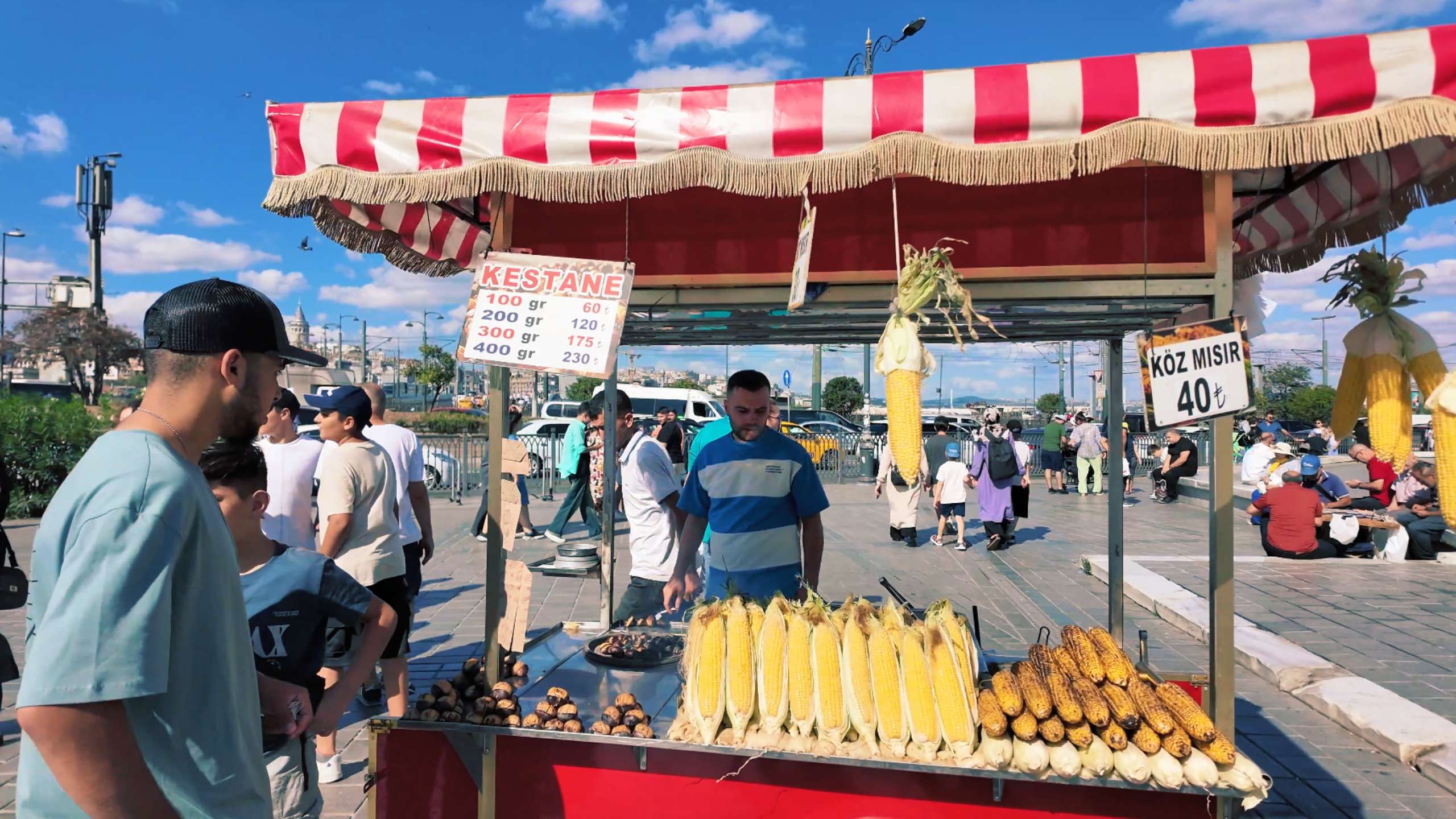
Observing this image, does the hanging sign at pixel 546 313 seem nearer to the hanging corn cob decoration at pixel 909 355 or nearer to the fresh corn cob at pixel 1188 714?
the hanging corn cob decoration at pixel 909 355

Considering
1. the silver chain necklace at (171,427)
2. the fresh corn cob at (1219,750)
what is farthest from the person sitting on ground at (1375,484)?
the silver chain necklace at (171,427)

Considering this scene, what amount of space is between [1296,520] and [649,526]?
8699 millimetres

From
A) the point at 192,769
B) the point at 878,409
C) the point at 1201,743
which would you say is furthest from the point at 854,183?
the point at 878,409

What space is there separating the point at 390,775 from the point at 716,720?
1466 millimetres

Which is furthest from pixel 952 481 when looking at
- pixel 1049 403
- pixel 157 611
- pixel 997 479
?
pixel 1049 403

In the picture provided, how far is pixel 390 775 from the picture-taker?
3293 mm

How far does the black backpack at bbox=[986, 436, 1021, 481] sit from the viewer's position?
10883 mm

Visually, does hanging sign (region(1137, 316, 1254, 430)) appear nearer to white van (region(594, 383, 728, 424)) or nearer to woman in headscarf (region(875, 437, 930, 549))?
woman in headscarf (region(875, 437, 930, 549))

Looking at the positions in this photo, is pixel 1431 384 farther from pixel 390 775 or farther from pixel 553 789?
pixel 390 775

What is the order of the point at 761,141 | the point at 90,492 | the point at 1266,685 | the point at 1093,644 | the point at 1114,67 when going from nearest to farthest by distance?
the point at 90,492
the point at 1114,67
the point at 761,141
the point at 1093,644
the point at 1266,685

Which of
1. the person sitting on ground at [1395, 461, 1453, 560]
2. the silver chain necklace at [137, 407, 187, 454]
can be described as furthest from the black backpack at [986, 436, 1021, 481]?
the silver chain necklace at [137, 407, 187, 454]

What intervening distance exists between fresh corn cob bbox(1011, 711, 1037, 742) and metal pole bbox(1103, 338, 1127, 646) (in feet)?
5.46

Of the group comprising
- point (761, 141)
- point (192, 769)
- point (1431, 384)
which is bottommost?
point (192, 769)

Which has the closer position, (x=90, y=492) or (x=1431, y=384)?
(x=90, y=492)
